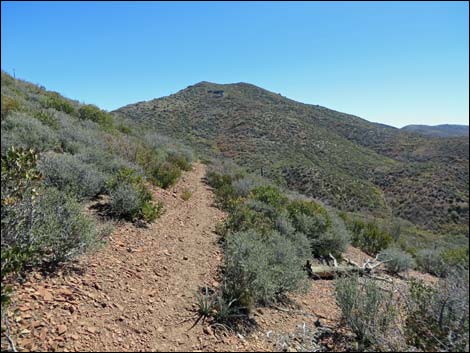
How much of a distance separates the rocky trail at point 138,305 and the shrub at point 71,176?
43.9 inches

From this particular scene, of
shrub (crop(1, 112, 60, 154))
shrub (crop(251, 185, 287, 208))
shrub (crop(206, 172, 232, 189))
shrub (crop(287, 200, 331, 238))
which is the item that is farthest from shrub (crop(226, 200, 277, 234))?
shrub (crop(1, 112, 60, 154))

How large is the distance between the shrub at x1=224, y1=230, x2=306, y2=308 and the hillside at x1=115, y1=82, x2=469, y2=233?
19153 millimetres

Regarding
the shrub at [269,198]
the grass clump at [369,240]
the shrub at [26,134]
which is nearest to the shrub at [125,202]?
the shrub at [26,134]

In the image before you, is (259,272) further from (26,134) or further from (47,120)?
(47,120)

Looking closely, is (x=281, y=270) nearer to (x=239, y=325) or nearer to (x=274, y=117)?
(x=239, y=325)

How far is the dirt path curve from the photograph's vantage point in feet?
9.09

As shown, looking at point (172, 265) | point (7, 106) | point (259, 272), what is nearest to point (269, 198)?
point (172, 265)

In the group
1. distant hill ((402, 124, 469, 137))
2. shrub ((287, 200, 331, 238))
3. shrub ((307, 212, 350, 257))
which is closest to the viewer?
shrub ((307, 212, 350, 257))

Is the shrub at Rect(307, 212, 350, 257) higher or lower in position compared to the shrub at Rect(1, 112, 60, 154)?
lower

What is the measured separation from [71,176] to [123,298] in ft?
10.00

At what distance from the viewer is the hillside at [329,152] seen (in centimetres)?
2862

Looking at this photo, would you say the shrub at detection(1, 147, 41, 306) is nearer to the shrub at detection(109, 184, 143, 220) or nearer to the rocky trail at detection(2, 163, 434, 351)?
the rocky trail at detection(2, 163, 434, 351)

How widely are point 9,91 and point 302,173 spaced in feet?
79.4

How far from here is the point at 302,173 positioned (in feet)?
96.8
